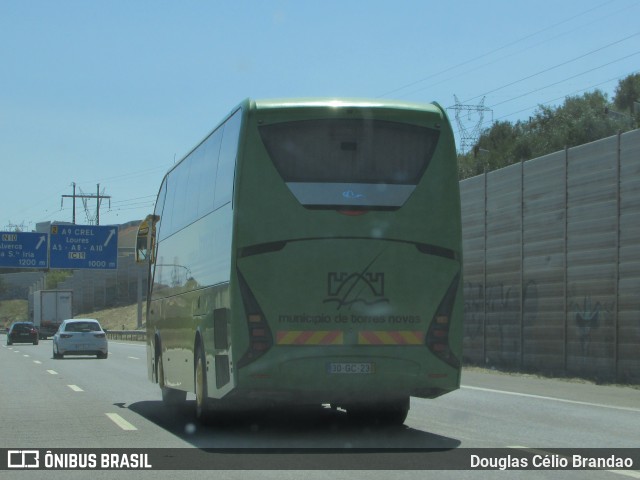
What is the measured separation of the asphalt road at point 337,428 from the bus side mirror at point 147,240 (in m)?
2.61

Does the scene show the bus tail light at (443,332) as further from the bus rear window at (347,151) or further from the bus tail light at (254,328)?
the bus tail light at (254,328)

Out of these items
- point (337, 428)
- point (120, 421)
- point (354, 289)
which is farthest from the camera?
point (120, 421)

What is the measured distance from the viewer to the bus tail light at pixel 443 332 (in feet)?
39.0

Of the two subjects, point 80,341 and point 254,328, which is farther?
point 80,341

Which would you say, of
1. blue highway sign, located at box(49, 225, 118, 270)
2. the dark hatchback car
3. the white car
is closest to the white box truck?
the dark hatchback car

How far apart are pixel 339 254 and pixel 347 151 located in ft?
3.93

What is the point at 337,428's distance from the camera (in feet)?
43.9

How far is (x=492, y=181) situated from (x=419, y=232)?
17442 millimetres

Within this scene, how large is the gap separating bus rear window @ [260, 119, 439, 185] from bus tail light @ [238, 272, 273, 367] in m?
1.38

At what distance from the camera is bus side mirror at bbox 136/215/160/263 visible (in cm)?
1895

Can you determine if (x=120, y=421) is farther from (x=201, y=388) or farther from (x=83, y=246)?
(x=83, y=246)

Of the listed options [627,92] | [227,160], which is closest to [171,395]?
[227,160]

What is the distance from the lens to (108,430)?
13.1 meters
